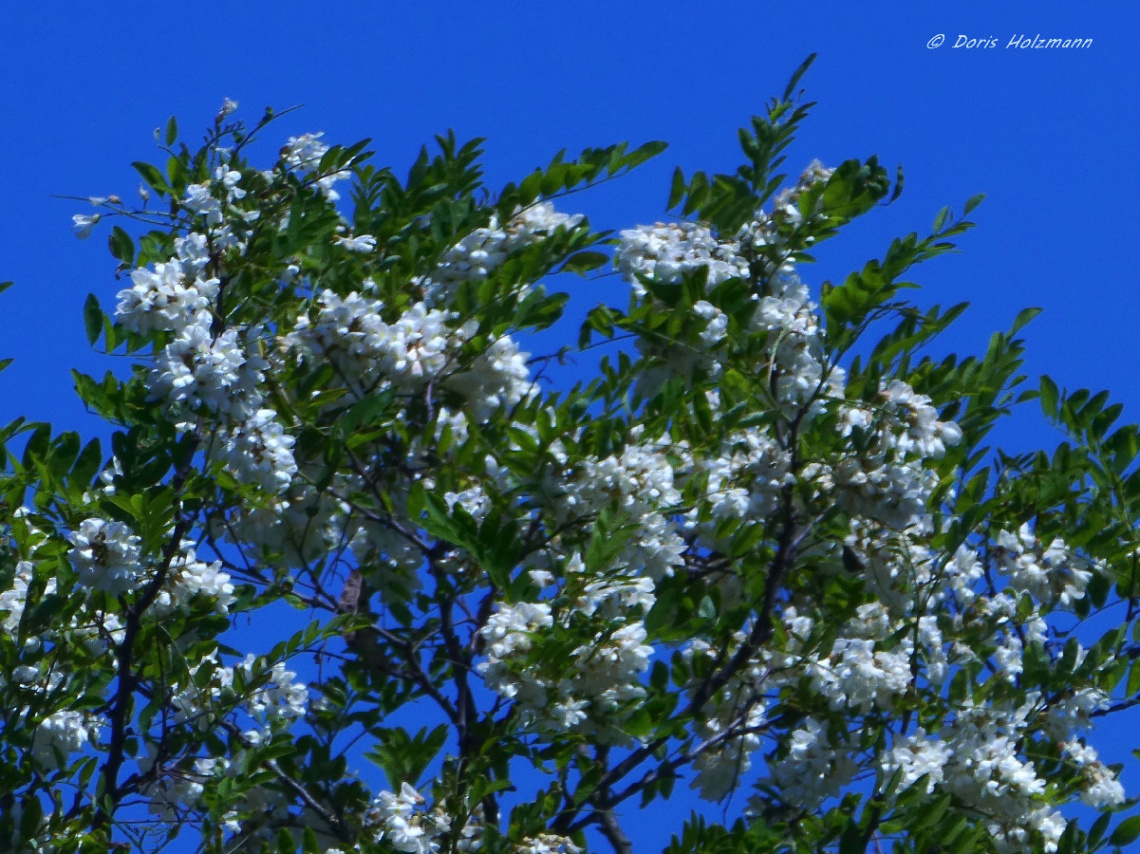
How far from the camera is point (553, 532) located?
12.4 ft

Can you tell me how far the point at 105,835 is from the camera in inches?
139

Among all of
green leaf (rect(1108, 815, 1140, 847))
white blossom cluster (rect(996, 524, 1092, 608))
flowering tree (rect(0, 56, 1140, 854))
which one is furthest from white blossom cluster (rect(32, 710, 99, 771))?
green leaf (rect(1108, 815, 1140, 847))

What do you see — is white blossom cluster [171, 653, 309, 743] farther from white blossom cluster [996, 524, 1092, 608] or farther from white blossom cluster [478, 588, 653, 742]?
white blossom cluster [996, 524, 1092, 608]

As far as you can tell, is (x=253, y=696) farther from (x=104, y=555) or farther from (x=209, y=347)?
(x=209, y=347)

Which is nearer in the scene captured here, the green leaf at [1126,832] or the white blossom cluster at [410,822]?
the white blossom cluster at [410,822]

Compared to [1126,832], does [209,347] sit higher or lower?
higher

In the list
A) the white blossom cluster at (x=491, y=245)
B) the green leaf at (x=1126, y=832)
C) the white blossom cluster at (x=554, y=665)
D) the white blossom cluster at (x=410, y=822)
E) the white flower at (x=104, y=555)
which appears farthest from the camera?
the white blossom cluster at (x=491, y=245)

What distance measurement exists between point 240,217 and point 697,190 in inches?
52.5

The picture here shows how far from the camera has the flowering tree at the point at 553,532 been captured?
3527 millimetres

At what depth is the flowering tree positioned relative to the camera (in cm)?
353

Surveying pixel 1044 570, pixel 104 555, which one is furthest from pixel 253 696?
pixel 1044 570

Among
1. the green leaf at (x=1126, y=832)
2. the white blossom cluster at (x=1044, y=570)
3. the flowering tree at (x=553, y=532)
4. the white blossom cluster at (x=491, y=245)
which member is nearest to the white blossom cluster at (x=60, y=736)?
the flowering tree at (x=553, y=532)

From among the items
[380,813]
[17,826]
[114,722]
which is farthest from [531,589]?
Answer: [17,826]

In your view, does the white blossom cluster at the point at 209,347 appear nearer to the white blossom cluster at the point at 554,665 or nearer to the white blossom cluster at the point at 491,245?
the white blossom cluster at the point at 554,665
